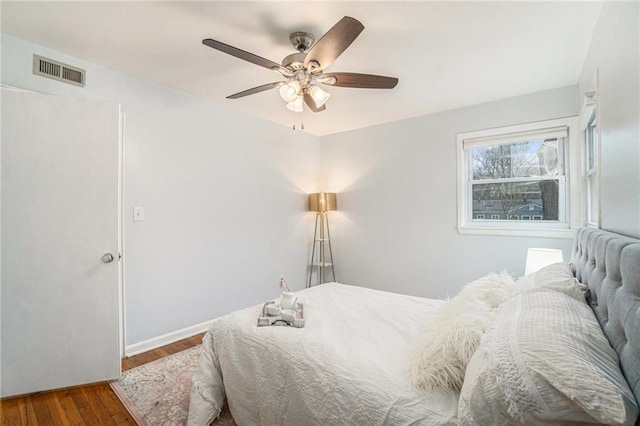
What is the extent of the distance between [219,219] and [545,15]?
3.11 metres

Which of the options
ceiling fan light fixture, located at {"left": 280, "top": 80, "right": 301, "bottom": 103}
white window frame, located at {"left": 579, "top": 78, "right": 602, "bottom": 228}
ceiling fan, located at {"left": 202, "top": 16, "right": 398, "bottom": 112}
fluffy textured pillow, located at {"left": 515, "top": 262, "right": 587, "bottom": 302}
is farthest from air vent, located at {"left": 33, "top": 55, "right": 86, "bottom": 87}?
white window frame, located at {"left": 579, "top": 78, "right": 602, "bottom": 228}

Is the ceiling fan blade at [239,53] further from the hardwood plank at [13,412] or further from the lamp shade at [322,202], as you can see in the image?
the hardwood plank at [13,412]

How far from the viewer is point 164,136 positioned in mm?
2721

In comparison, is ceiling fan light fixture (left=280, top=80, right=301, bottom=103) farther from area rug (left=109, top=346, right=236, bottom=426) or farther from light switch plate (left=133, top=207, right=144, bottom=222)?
area rug (left=109, top=346, right=236, bottom=426)

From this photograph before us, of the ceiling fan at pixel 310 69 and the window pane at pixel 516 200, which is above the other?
the ceiling fan at pixel 310 69

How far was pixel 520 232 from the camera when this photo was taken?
114 inches

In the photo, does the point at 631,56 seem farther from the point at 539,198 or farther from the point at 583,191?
the point at 539,198

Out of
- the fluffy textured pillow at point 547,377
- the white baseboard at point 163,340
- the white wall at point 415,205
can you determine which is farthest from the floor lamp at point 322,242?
the fluffy textured pillow at point 547,377

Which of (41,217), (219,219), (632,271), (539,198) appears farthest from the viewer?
(219,219)

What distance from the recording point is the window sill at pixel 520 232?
2688 mm

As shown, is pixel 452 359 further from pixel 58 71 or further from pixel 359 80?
pixel 58 71

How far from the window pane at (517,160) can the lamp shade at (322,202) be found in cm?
184

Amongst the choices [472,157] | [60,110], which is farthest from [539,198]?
[60,110]

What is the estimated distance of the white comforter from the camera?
3.47ft
